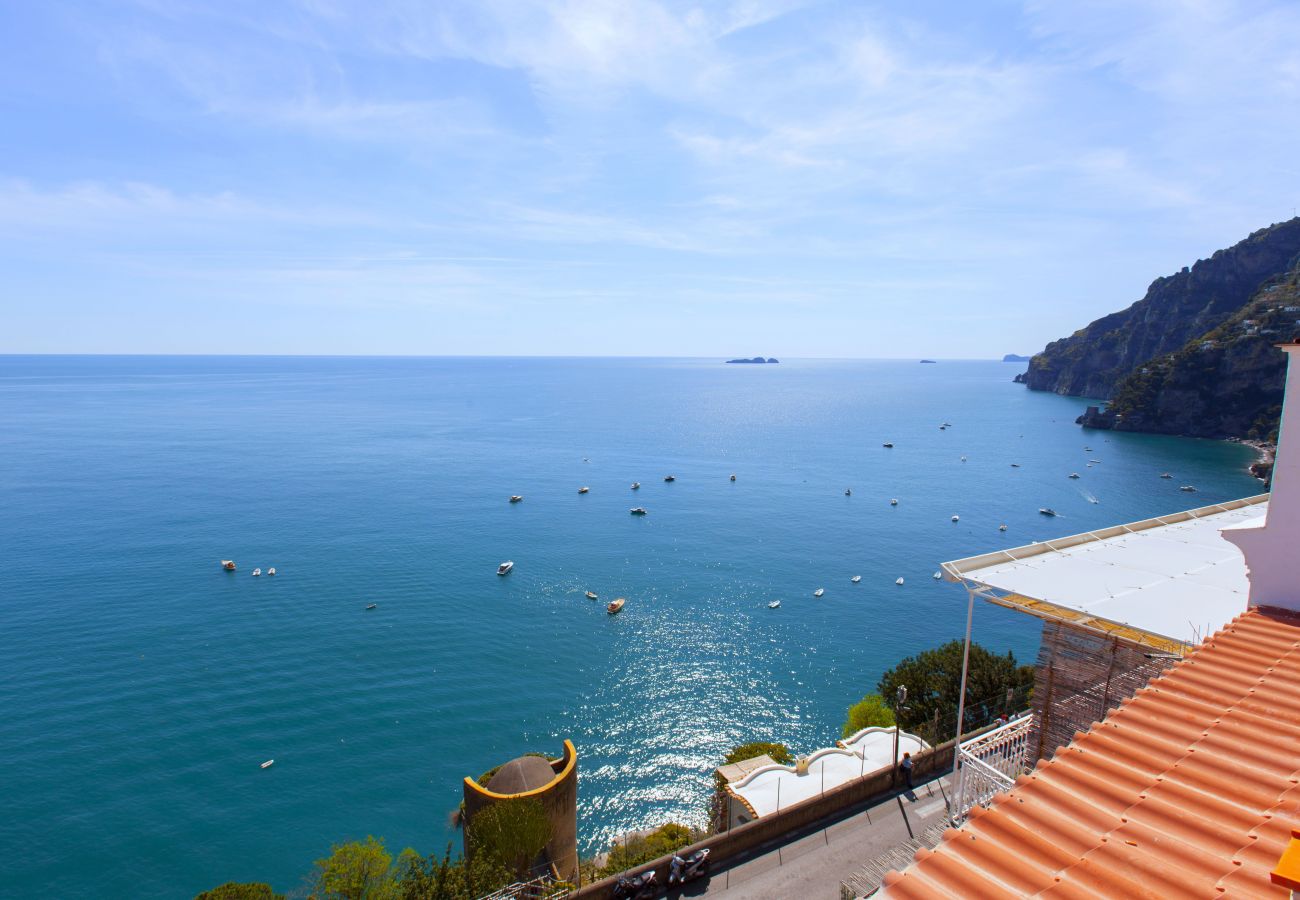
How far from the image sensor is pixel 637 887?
1689 cm

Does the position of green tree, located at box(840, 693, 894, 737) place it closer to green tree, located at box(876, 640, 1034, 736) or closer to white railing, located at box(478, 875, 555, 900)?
green tree, located at box(876, 640, 1034, 736)

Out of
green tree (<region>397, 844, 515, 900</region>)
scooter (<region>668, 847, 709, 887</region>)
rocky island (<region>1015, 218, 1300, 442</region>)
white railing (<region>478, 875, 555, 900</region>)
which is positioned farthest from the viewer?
rocky island (<region>1015, 218, 1300, 442</region>)

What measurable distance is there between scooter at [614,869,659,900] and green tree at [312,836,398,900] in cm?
798

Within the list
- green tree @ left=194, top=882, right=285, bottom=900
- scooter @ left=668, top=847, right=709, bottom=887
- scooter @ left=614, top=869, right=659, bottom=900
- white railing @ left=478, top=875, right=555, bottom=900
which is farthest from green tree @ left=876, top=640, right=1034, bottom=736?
green tree @ left=194, top=882, right=285, bottom=900

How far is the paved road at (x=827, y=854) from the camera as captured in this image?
17.0 meters

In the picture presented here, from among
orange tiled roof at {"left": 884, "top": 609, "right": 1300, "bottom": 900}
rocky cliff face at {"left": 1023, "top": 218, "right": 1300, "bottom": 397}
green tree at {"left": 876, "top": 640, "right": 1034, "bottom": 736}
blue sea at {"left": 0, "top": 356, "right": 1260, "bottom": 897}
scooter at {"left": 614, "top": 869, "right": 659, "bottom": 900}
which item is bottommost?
blue sea at {"left": 0, "top": 356, "right": 1260, "bottom": 897}

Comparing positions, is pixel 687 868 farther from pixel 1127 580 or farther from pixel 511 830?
pixel 1127 580

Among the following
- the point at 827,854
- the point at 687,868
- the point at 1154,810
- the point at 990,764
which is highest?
the point at 1154,810

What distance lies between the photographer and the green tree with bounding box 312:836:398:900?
20.6 metres

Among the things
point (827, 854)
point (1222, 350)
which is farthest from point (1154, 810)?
point (1222, 350)

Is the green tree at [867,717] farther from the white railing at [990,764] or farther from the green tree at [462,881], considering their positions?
the white railing at [990,764]

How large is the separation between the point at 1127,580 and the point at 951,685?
20.0 meters

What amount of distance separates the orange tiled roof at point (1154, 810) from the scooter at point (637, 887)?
13.9 metres

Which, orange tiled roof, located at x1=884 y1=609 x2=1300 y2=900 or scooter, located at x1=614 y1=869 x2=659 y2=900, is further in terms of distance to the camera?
scooter, located at x1=614 y1=869 x2=659 y2=900
